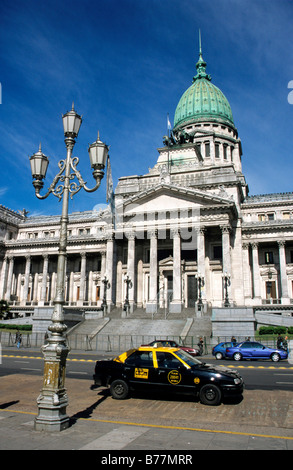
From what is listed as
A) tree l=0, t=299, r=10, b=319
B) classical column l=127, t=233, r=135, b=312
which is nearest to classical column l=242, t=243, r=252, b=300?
classical column l=127, t=233, r=135, b=312

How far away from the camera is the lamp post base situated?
9.08 m

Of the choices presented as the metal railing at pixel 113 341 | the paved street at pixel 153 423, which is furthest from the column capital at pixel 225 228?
the paved street at pixel 153 423

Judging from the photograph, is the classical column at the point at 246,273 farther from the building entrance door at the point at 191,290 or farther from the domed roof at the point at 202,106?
the domed roof at the point at 202,106

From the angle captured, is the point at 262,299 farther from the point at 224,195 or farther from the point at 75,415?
the point at 75,415

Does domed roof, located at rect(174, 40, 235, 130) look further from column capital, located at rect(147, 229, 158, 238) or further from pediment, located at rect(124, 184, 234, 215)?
column capital, located at rect(147, 229, 158, 238)

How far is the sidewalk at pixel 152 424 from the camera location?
816 cm

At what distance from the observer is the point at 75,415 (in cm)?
1111

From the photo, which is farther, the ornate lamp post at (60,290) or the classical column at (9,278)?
the classical column at (9,278)

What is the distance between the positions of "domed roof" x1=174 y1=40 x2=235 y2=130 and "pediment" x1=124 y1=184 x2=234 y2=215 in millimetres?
35133

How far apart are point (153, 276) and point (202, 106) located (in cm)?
4676

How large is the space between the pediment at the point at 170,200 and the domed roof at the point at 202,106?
35133 millimetres
